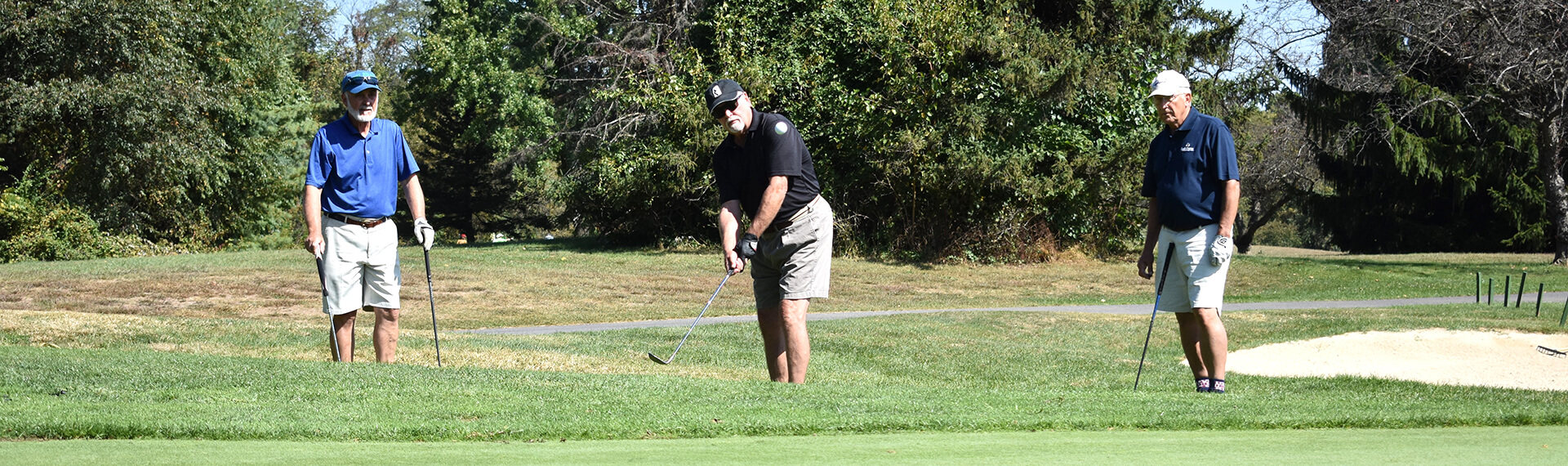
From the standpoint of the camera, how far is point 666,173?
1008 inches

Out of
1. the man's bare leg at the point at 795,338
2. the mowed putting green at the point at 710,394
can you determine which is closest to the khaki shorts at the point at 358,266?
the mowed putting green at the point at 710,394

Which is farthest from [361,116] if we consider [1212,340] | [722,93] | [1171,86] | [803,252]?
[1212,340]

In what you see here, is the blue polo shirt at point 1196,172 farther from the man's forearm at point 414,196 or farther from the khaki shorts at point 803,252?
the man's forearm at point 414,196

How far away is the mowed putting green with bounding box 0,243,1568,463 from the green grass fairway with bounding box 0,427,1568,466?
0.9 inches

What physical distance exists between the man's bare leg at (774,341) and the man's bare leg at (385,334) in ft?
7.23

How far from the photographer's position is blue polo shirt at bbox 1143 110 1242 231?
6324 millimetres

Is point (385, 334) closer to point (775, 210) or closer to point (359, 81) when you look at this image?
point (359, 81)

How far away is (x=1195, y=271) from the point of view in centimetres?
639

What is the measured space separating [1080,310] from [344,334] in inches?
439

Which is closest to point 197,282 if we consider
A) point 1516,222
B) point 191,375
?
point 191,375

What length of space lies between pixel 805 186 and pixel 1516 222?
33123mm

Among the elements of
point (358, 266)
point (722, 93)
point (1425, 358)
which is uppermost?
point (722, 93)

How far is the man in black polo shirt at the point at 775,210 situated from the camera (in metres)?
6.09

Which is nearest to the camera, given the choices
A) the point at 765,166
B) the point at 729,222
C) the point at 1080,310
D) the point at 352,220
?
the point at 765,166
